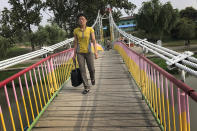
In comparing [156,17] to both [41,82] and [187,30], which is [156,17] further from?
[41,82]

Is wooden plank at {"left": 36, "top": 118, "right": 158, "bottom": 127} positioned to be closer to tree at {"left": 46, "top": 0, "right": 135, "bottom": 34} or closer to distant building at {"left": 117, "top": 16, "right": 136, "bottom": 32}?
tree at {"left": 46, "top": 0, "right": 135, "bottom": 34}

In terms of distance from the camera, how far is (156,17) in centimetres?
2709

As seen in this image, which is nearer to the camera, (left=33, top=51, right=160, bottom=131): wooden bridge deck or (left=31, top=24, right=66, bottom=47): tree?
(left=33, top=51, right=160, bottom=131): wooden bridge deck

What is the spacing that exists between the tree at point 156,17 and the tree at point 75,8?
3.78 meters

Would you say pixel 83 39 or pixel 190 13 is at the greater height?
pixel 190 13

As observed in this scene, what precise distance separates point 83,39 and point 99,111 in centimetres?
126

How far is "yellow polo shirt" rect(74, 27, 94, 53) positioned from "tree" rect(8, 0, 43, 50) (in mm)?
20890

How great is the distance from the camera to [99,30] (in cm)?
1722

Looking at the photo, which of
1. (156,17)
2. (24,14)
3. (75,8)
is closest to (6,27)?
(24,14)

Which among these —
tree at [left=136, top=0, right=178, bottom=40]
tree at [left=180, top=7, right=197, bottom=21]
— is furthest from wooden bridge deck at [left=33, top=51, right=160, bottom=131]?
tree at [left=180, top=7, right=197, bottom=21]

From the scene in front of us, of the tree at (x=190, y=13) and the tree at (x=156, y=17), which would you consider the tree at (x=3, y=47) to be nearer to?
the tree at (x=156, y=17)

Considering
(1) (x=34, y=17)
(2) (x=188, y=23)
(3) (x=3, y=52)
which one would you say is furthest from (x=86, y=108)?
(2) (x=188, y=23)

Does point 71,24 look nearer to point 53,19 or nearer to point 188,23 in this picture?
point 53,19

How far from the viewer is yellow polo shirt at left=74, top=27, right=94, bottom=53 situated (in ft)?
10.5
